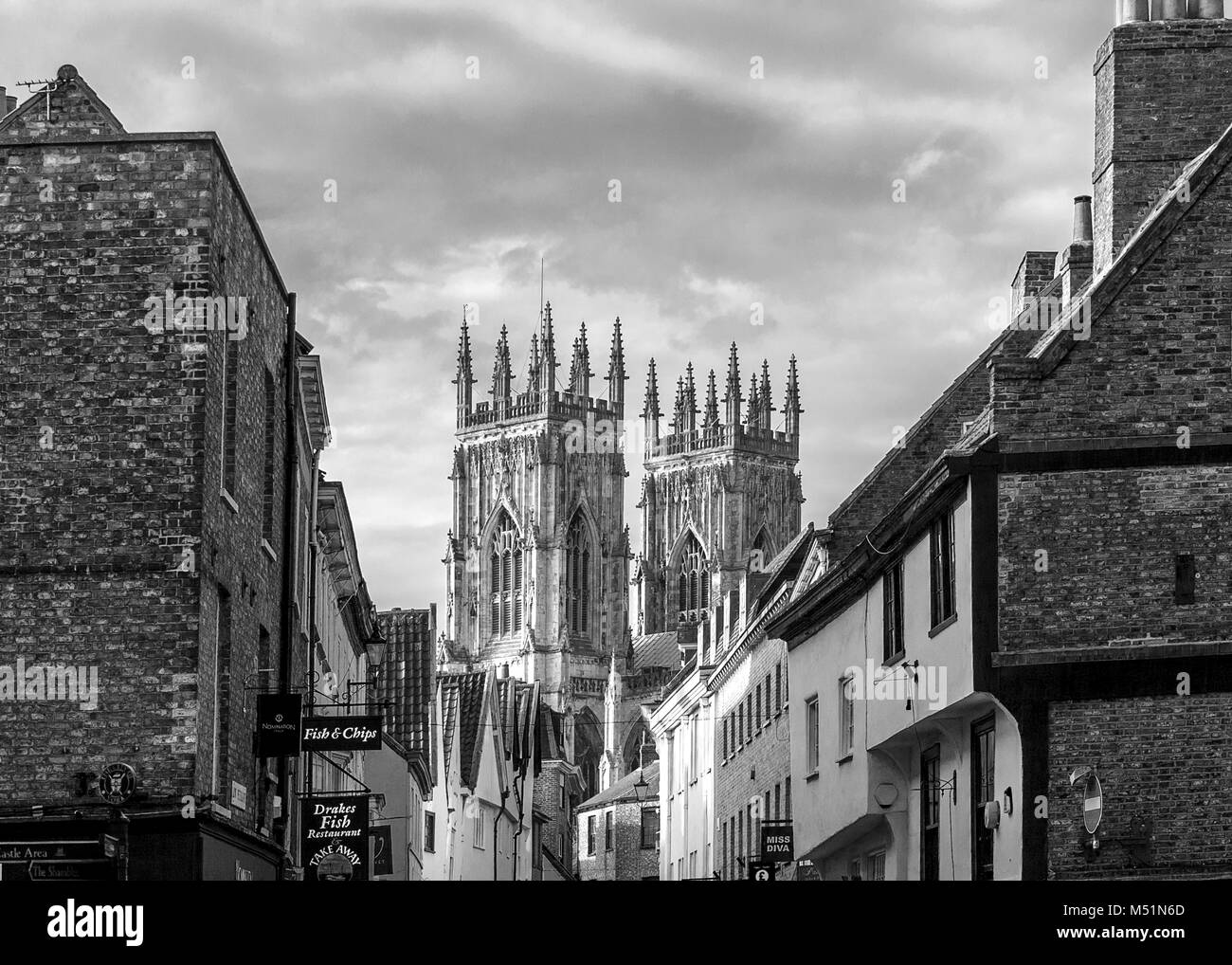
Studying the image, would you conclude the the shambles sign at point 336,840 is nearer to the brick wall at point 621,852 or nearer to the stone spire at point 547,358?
the brick wall at point 621,852

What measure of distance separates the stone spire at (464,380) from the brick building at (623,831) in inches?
1974

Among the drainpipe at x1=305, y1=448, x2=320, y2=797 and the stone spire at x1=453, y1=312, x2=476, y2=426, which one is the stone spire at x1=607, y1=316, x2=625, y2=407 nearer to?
the stone spire at x1=453, y1=312, x2=476, y2=426

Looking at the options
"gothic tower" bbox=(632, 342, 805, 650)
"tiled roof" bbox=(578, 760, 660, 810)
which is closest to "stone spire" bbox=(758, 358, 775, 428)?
"gothic tower" bbox=(632, 342, 805, 650)

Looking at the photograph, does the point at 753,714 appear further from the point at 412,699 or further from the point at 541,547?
the point at 541,547

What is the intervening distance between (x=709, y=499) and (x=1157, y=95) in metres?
133

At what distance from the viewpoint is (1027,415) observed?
27625 mm

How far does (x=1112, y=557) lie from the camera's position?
27.3 m

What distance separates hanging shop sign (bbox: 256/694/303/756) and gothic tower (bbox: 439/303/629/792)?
12209 cm

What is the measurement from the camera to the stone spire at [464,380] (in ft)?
521

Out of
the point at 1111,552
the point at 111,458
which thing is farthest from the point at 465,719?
the point at 111,458

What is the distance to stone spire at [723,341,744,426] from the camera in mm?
167000
